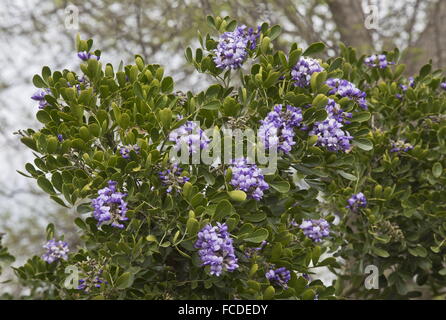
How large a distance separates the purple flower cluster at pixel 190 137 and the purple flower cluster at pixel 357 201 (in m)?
0.79

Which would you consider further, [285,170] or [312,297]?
[285,170]

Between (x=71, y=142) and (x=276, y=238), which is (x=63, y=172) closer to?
(x=71, y=142)

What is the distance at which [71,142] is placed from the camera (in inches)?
75.5

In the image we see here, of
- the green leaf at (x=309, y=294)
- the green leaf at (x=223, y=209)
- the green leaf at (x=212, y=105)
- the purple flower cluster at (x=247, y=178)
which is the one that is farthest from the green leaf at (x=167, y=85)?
the green leaf at (x=309, y=294)

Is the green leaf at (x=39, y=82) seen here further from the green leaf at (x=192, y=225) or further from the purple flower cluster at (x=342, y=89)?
the purple flower cluster at (x=342, y=89)

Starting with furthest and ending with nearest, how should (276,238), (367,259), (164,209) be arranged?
1. (367,259)
2. (276,238)
3. (164,209)

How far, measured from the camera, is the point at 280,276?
202 cm

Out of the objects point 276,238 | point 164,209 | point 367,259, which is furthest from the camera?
point 367,259

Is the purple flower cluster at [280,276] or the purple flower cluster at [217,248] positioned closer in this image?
the purple flower cluster at [217,248]

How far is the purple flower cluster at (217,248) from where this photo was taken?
1721mm

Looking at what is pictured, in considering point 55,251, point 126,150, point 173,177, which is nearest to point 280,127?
point 173,177

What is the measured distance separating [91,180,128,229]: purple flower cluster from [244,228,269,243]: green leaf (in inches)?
15.4
